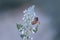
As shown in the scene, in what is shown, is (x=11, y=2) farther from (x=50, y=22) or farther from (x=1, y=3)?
(x=50, y=22)

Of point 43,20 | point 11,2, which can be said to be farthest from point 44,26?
point 11,2

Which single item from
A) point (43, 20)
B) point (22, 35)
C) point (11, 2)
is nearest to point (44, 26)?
point (43, 20)

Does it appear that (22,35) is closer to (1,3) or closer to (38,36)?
(38,36)

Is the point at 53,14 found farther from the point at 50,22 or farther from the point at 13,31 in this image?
the point at 13,31

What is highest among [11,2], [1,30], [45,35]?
[11,2]

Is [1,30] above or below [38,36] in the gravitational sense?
above

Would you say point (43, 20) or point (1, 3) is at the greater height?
point (1, 3)
